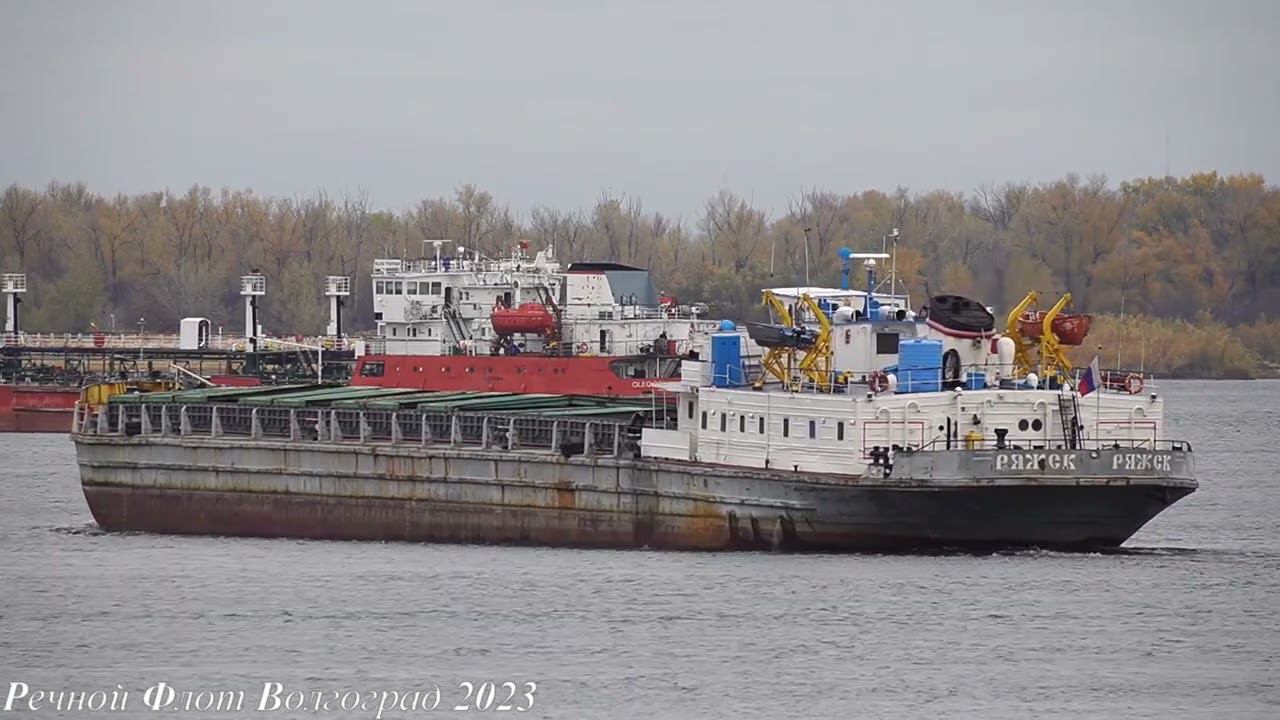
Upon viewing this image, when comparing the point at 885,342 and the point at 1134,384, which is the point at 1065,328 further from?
the point at 885,342

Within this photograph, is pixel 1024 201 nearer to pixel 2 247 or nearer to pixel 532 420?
pixel 2 247

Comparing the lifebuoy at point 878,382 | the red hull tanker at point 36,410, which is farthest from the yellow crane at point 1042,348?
the red hull tanker at point 36,410

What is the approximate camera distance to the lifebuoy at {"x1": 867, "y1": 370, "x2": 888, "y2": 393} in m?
50.1

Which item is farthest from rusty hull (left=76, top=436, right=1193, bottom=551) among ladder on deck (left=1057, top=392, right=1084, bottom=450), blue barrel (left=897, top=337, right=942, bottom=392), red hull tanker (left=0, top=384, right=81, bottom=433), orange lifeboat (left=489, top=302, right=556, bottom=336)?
red hull tanker (left=0, top=384, right=81, bottom=433)

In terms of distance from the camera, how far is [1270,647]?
1694 inches

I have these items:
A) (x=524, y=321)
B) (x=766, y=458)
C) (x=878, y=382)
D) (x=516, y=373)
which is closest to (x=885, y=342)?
(x=878, y=382)

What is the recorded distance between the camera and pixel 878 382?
50.2 m

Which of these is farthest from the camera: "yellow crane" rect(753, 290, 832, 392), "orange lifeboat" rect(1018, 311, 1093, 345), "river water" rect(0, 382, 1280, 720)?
"orange lifeboat" rect(1018, 311, 1093, 345)

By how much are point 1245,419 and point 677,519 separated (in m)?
66.6

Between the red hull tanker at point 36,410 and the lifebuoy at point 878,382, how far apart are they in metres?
66.7

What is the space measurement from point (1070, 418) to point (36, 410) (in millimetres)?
69828

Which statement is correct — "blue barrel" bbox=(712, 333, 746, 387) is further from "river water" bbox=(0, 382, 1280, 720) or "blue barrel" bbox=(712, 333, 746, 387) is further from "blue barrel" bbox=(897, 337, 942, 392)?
"blue barrel" bbox=(897, 337, 942, 392)

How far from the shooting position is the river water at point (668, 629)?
39688 millimetres

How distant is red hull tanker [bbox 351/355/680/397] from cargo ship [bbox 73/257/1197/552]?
88.2ft
